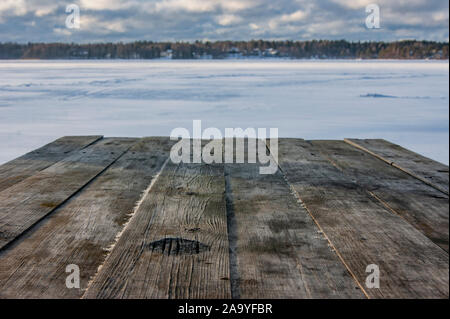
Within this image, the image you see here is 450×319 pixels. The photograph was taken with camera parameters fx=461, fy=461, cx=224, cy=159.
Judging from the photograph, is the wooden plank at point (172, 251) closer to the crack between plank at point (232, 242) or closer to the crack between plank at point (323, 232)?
the crack between plank at point (232, 242)

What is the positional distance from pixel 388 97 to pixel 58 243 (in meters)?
10.3

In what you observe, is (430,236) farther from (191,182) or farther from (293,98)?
(293,98)

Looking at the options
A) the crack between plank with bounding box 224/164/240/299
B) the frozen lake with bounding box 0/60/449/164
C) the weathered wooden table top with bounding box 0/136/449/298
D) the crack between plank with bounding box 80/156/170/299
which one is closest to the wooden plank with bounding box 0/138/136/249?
the weathered wooden table top with bounding box 0/136/449/298

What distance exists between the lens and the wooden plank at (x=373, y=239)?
39.2 inches

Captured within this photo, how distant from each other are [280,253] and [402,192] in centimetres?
82

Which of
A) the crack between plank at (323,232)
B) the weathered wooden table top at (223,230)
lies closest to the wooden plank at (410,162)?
the weathered wooden table top at (223,230)

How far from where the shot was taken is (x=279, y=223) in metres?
1.38

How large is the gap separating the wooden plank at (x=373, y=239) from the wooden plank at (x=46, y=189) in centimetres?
87

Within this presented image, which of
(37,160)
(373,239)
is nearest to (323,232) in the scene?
(373,239)

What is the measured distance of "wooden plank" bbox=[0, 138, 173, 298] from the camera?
100 centimetres

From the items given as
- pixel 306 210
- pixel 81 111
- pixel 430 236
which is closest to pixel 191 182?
pixel 306 210

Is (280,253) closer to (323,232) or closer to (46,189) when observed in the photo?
(323,232)

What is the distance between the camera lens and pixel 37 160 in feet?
7.86

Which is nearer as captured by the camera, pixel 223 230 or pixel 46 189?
pixel 223 230
